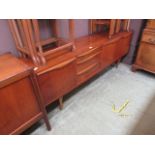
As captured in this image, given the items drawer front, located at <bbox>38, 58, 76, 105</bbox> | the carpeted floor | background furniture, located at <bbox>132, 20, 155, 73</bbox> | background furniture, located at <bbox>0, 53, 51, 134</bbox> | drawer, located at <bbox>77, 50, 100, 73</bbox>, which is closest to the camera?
background furniture, located at <bbox>0, 53, 51, 134</bbox>

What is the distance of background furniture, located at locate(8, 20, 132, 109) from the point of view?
46.9 inches

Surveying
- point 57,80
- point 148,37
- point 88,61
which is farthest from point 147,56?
point 57,80

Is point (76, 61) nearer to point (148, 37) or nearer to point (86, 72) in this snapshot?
point (86, 72)

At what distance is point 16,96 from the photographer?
0.90 meters

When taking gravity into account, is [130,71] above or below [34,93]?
below

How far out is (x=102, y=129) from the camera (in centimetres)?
133

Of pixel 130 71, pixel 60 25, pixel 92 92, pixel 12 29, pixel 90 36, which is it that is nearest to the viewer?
pixel 12 29

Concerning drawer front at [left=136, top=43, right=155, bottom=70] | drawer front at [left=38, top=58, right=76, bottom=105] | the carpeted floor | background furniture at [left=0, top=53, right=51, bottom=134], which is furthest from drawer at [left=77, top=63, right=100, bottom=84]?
drawer front at [left=136, top=43, right=155, bottom=70]

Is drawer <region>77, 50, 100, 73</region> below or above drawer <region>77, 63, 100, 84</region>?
above

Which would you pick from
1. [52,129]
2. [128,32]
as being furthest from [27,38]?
[128,32]

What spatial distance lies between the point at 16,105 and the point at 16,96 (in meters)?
0.08

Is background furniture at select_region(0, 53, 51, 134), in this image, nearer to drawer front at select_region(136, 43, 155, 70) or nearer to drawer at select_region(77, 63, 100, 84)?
drawer at select_region(77, 63, 100, 84)

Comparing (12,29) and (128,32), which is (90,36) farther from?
(12,29)
